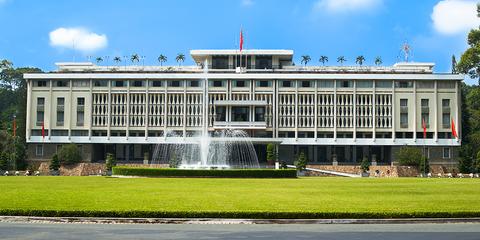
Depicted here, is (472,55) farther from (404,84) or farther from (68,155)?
(68,155)

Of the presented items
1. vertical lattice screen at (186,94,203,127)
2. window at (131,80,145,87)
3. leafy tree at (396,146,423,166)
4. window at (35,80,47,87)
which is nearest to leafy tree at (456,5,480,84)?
leafy tree at (396,146,423,166)

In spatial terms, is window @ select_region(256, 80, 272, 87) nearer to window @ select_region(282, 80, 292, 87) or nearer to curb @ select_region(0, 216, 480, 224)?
window @ select_region(282, 80, 292, 87)

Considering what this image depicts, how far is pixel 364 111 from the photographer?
9944 centimetres

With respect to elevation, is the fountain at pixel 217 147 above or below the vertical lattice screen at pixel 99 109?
below

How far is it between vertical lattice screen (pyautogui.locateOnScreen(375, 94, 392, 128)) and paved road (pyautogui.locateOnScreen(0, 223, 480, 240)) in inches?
3155

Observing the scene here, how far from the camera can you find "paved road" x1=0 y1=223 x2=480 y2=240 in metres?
17.4

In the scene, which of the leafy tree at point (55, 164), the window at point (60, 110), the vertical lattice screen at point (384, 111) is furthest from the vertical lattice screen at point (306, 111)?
the window at point (60, 110)


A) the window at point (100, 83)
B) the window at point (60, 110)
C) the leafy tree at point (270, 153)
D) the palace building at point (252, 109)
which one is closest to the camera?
the leafy tree at point (270, 153)

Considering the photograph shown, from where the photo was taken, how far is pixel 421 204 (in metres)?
25.2

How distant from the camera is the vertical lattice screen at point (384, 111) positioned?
98875mm

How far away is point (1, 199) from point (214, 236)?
13.2 metres

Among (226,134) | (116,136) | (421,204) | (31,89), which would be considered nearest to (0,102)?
(31,89)

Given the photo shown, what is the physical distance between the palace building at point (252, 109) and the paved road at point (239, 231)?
7799 cm

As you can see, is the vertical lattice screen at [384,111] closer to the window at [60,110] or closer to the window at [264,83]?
the window at [264,83]
